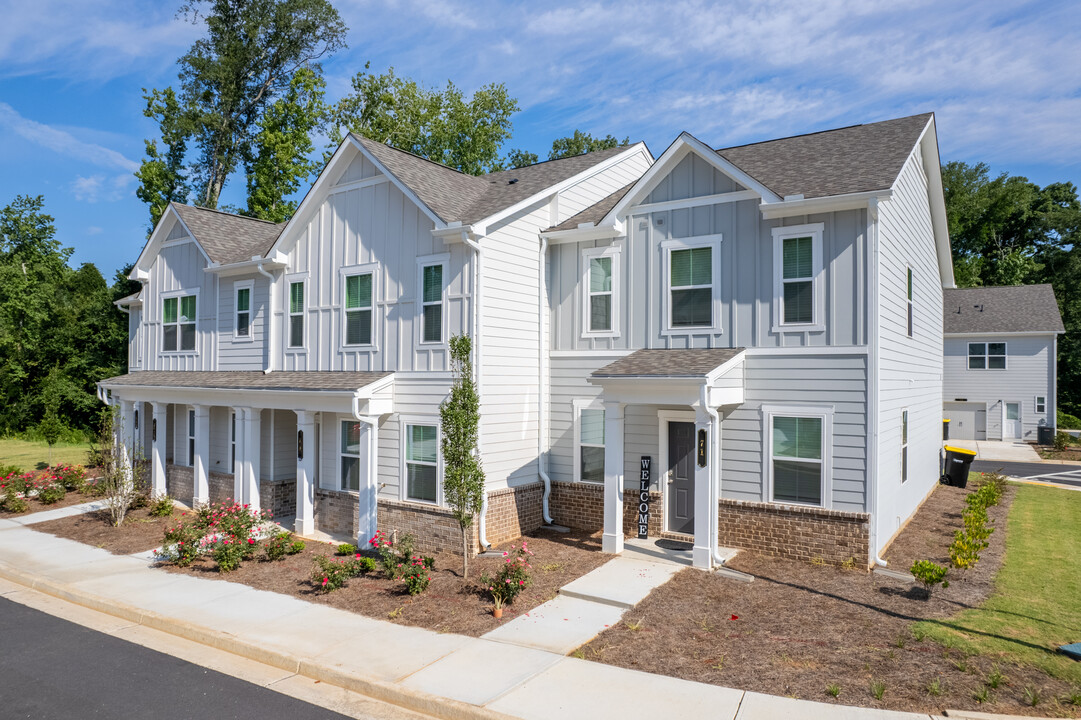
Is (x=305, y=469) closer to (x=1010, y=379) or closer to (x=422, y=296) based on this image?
(x=422, y=296)

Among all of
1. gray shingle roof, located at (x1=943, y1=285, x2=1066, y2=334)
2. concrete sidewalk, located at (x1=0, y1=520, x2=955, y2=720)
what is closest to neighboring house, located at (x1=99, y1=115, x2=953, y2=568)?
concrete sidewalk, located at (x1=0, y1=520, x2=955, y2=720)

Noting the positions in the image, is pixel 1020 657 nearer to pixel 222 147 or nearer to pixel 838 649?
pixel 838 649

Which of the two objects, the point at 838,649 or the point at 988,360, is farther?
the point at 988,360

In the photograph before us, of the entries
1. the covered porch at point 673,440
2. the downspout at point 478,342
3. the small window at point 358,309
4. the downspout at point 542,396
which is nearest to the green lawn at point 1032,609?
the covered porch at point 673,440

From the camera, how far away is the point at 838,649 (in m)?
8.34

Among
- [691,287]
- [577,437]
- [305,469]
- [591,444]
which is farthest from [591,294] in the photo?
[305,469]

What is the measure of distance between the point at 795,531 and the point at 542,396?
580 cm

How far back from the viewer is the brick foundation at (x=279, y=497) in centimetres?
1736

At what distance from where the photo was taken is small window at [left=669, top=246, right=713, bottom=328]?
13.3 m

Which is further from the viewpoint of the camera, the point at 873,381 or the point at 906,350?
the point at 906,350

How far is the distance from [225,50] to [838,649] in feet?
123

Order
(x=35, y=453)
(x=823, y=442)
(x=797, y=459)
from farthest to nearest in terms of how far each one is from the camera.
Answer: (x=35, y=453), (x=797, y=459), (x=823, y=442)

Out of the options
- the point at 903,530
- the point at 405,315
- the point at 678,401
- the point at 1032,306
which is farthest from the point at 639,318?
the point at 1032,306

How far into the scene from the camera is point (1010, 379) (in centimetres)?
3484
